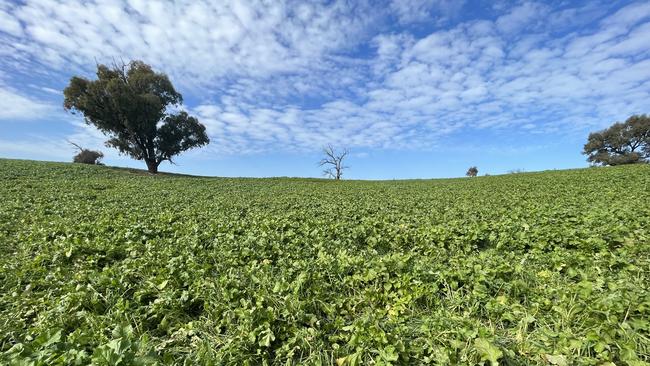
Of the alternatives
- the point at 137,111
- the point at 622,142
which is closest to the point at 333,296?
the point at 137,111

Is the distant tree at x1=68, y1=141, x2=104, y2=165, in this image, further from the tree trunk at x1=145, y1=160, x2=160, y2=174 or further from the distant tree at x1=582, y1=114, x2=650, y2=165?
the distant tree at x1=582, y1=114, x2=650, y2=165

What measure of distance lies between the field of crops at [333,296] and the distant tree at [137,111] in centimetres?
4062

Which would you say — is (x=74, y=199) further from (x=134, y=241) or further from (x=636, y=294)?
(x=636, y=294)

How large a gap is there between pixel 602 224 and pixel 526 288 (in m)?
4.55

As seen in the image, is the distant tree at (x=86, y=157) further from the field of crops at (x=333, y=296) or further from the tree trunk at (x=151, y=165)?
the field of crops at (x=333, y=296)

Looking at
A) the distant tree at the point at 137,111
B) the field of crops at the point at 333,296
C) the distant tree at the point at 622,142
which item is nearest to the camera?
the field of crops at the point at 333,296

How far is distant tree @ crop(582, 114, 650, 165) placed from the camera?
55375 mm

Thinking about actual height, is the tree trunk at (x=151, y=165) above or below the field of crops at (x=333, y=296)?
above

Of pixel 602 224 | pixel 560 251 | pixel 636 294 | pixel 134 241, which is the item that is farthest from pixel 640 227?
pixel 134 241

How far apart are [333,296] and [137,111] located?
157 ft

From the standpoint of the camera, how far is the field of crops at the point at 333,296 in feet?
11.0

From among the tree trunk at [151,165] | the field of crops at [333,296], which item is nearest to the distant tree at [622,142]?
the field of crops at [333,296]

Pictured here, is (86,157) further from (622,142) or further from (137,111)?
(622,142)

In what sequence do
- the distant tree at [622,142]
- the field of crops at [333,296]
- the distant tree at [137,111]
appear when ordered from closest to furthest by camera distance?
the field of crops at [333,296] → the distant tree at [137,111] → the distant tree at [622,142]
